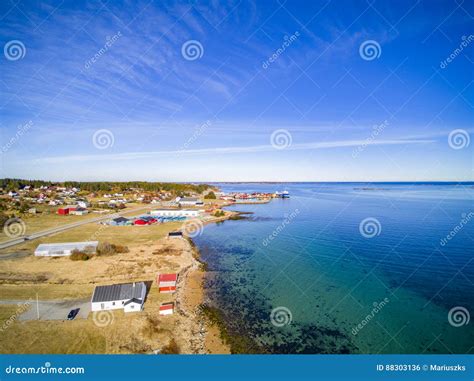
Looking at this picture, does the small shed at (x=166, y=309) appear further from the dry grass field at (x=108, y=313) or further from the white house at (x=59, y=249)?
the white house at (x=59, y=249)

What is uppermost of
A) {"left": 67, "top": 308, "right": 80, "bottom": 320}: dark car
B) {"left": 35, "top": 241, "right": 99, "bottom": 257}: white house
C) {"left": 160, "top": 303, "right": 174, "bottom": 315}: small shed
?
{"left": 35, "top": 241, "right": 99, "bottom": 257}: white house

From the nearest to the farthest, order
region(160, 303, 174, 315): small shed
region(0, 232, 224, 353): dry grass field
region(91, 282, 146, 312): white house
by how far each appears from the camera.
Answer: region(0, 232, 224, 353): dry grass field < region(91, 282, 146, 312): white house < region(160, 303, 174, 315): small shed

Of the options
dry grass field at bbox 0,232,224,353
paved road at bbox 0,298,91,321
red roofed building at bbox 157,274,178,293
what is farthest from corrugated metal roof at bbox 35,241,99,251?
red roofed building at bbox 157,274,178,293

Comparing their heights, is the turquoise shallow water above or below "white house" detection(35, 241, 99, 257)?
below

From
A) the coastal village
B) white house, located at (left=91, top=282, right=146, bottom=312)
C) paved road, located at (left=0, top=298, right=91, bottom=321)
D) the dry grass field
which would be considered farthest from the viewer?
white house, located at (left=91, top=282, right=146, bottom=312)

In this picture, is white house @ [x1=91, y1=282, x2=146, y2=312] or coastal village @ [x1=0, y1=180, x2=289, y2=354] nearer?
coastal village @ [x1=0, y1=180, x2=289, y2=354]

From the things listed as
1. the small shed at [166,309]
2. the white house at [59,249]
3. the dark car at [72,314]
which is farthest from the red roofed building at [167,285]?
the white house at [59,249]

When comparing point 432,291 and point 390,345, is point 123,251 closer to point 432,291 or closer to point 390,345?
point 390,345

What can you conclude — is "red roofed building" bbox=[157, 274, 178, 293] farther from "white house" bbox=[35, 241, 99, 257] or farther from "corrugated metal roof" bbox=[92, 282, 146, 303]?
"white house" bbox=[35, 241, 99, 257]
